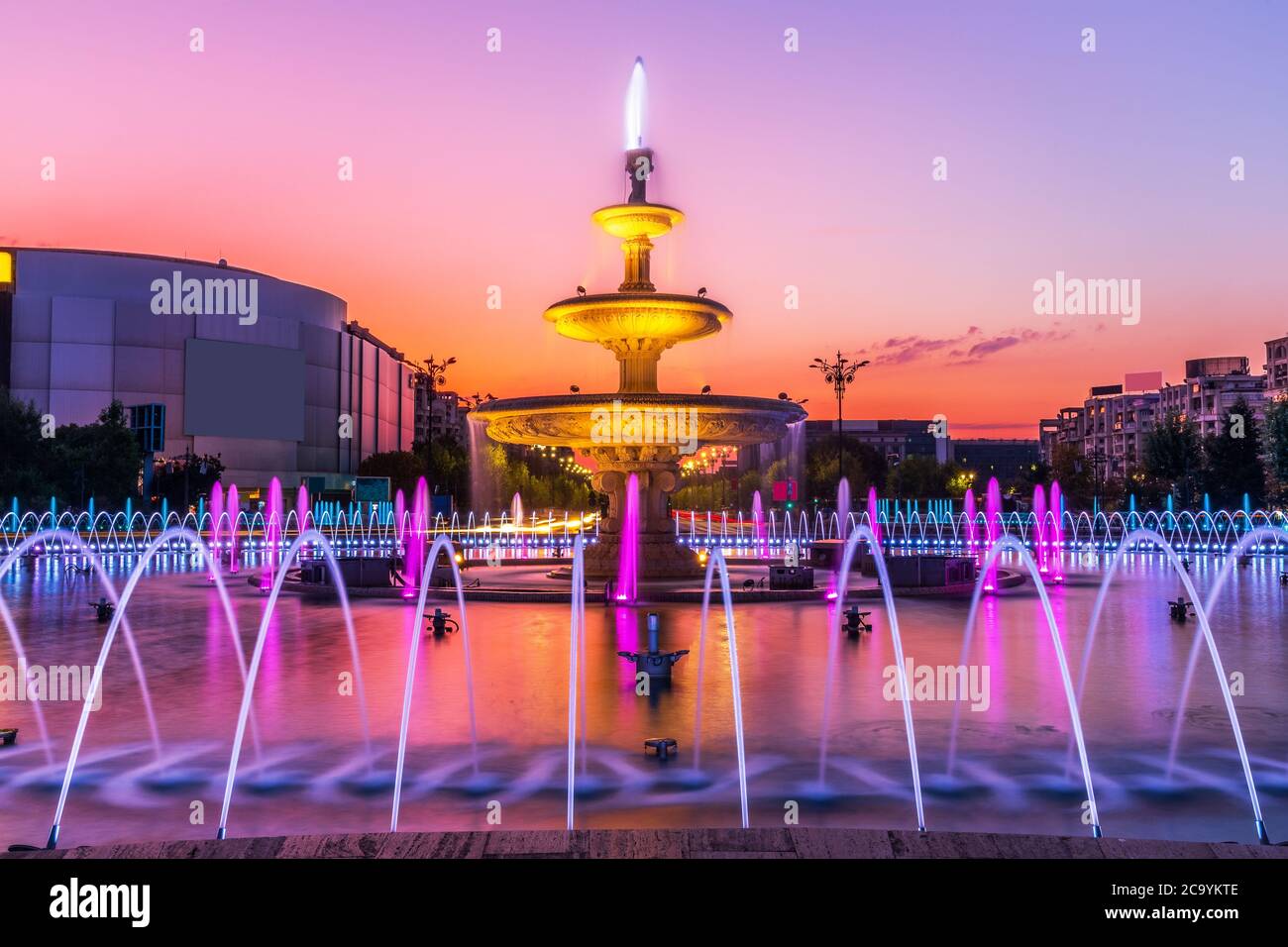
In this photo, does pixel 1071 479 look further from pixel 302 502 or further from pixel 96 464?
pixel 96 464

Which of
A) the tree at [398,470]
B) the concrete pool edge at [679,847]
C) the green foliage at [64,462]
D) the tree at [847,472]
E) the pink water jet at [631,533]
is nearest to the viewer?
the concrete pool edge at [679,847]

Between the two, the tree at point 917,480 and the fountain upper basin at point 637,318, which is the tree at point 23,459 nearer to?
the fountain upper basin at point 637,318

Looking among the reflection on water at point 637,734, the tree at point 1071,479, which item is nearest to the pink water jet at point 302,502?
the reflection on water at point 637,734

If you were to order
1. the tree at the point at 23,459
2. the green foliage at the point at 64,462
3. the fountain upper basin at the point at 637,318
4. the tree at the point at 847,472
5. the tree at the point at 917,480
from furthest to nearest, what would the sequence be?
the tree at the point at 917,480 → the tree at the point at 847,472 → the green foliage at the point at 64,462 → the tree at the point at 23,459 → the fountain upper basin at the point at 637,318

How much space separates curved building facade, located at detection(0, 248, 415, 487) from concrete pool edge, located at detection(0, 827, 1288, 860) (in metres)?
86.6

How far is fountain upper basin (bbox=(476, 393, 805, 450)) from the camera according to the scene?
23688 mm

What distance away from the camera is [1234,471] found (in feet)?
232

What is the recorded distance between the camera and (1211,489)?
71688 millimetres

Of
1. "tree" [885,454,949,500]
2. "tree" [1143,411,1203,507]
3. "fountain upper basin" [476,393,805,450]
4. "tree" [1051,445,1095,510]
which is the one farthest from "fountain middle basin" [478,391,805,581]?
"tree" [885,454,949,500]

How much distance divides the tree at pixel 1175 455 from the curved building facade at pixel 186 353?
66.6 meters

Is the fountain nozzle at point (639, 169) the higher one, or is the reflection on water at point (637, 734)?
the fountain nozzle at point (639, 169)

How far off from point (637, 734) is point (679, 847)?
16.3 ft

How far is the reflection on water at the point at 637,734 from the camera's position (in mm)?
7512
